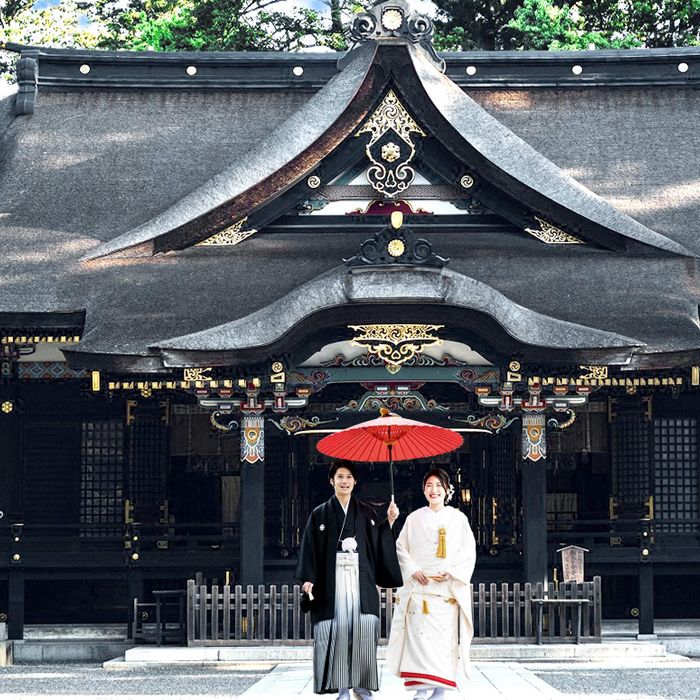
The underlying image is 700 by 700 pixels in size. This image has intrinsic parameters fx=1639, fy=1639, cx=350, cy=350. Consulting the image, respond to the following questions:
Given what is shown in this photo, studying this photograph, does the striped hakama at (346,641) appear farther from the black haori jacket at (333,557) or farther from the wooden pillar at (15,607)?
the wooden pillar at (15,607)

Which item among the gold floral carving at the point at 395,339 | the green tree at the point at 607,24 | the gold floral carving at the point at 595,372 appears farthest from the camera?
the green tree at the point at 607,24

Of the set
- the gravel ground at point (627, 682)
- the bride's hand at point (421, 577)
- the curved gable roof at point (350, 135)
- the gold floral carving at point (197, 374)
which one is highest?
the curved gable roof at point (350, 135)

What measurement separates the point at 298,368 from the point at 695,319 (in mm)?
4885

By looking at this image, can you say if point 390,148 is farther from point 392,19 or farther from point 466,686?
point 466,686

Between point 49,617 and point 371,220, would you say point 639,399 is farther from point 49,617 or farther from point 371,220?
point 49,617

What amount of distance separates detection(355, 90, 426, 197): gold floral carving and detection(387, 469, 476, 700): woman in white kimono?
8478 millimetres

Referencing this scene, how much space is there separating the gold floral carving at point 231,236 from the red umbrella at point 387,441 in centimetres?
622

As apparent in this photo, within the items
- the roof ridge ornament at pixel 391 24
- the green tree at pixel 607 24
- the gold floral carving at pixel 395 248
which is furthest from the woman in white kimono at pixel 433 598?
the green tree at pixel 607 24

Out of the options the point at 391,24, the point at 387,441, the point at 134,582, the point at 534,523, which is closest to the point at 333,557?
the point at 387,441

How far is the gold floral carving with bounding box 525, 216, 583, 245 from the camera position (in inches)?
842

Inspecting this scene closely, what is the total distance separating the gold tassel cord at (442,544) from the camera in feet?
43.2

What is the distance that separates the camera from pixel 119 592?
22922mm

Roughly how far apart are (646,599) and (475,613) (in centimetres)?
336

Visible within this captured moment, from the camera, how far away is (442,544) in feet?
43.3
